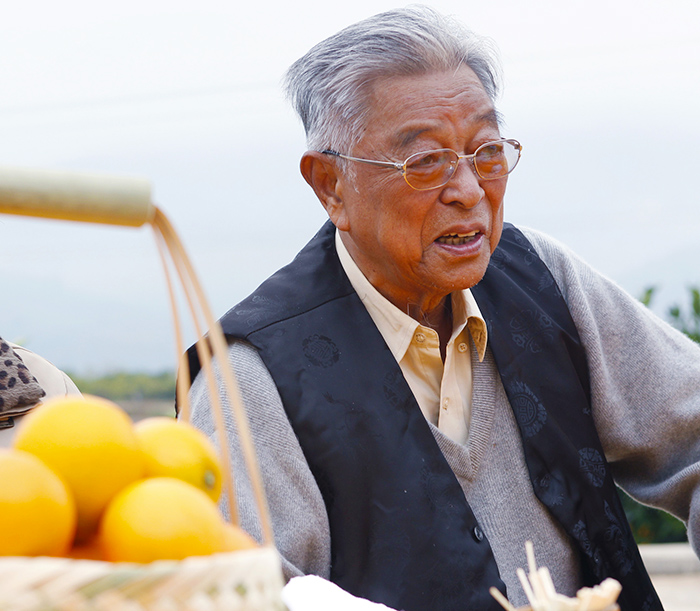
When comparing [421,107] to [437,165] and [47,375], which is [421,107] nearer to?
[437,165]

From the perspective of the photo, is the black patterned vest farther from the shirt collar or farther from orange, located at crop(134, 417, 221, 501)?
orange, located at crop(134, 417, 221, 501)

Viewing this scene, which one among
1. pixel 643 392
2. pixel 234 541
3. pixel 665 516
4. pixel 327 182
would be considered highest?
pixel 327 182

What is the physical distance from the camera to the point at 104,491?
67 centimetres

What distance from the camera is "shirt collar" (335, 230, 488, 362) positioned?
1729 millimetres

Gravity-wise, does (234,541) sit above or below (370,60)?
below

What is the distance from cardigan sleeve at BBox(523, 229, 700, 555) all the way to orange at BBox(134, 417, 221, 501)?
128 centimetres

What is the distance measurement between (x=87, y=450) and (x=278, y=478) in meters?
0.87

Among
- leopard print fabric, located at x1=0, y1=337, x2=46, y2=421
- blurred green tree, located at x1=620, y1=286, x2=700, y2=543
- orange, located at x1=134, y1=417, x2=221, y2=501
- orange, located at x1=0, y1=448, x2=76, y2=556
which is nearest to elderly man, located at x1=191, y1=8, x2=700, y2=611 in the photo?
leopard print fabric, located at x1=0, y1=337, x2=46, y2=421

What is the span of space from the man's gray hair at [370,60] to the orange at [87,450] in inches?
44.8

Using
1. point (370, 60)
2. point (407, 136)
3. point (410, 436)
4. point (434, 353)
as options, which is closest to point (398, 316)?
point (434, 353)

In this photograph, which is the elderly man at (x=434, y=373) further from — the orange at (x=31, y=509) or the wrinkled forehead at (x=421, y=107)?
the orange at (x=31, y=509)

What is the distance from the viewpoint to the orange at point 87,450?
0.66 m

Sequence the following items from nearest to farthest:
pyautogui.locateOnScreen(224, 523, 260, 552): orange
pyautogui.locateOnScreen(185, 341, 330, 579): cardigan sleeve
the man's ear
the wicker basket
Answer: the wicker basket
pyautogui.locateOnScreen(224, 523, 260, 552): orange
pyautogui.locateOnScreen(185, 341, 330, 579): cardigan sleeve
the man's ear

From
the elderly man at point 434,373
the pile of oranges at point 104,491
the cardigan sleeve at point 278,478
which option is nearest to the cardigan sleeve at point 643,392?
the elderly man at point 434,373
